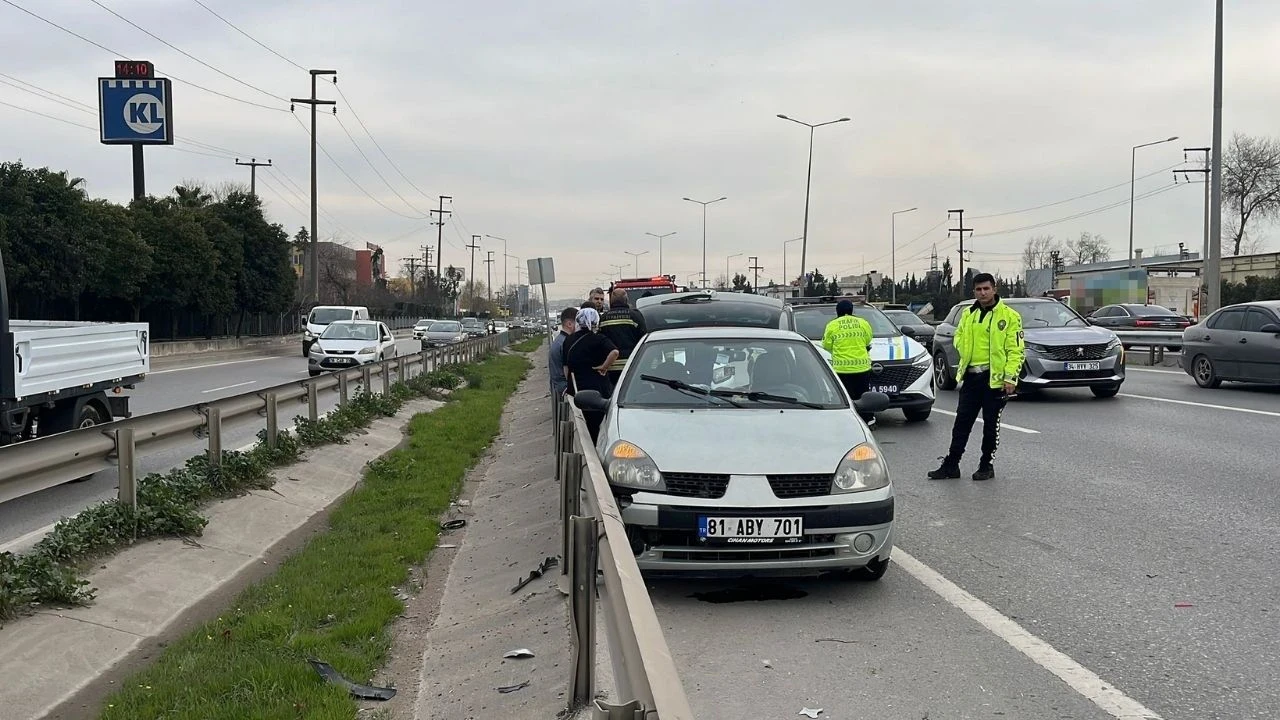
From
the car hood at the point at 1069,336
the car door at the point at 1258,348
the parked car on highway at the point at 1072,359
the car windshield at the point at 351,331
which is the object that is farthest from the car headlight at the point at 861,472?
the car windshield at the point at 351,331

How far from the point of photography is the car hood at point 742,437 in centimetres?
591

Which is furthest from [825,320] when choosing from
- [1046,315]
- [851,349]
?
[1046,315]

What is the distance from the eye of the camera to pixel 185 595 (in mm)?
6551

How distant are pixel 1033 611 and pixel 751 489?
1.64 metres

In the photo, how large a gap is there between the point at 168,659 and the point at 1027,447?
31.3 ft

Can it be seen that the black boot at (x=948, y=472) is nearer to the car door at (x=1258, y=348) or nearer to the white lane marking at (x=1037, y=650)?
the white lane marking at (x=1037, y=650)

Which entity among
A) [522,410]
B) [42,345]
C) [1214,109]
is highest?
[1214,109]

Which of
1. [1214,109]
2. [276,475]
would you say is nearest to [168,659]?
[276,475]

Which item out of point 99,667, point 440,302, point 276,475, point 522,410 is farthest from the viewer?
point 440,302

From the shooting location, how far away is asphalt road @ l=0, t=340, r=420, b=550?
29.0ft

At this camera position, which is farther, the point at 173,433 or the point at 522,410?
the point at 522,410

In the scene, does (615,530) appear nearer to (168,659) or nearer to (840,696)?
(840,696)

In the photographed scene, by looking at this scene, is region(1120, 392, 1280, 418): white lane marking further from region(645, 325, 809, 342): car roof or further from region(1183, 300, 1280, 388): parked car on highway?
region(645, 325, 809, 342): car roof

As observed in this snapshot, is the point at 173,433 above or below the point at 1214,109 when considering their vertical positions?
below
